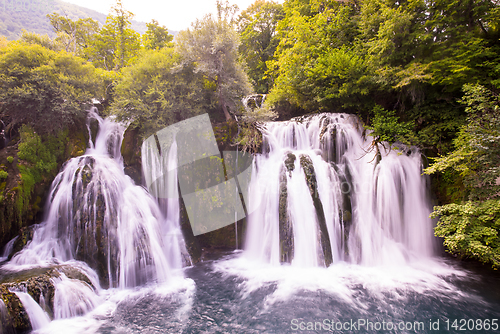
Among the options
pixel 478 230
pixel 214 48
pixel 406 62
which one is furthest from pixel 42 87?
pixel 478 230

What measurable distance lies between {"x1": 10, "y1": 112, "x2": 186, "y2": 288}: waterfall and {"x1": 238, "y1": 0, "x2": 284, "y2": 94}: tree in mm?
14990

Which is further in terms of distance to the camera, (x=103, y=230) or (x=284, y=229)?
(x=284, y=229)

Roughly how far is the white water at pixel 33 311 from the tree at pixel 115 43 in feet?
61.5

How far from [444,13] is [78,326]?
599 inches

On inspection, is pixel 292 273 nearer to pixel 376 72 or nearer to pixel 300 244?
pixel 300 244

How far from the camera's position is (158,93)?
9078 mm

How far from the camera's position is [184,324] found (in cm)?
544

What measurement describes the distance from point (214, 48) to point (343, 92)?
6.07m

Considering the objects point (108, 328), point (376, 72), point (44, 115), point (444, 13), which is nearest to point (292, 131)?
point (376, 72)

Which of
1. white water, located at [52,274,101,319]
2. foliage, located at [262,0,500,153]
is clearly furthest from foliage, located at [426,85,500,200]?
white water, located at [52,274,101,319]

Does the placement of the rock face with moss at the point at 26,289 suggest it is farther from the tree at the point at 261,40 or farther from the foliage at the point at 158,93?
the tree at the point at 261,40

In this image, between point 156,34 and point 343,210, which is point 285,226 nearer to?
point 343,210

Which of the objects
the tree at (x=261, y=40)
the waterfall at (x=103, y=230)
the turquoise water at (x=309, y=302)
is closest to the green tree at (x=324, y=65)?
the tree at (x=261, y=40)

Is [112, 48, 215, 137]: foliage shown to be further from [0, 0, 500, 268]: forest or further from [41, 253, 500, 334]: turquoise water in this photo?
→ [41, 253, 500, 334]: turquoise water
